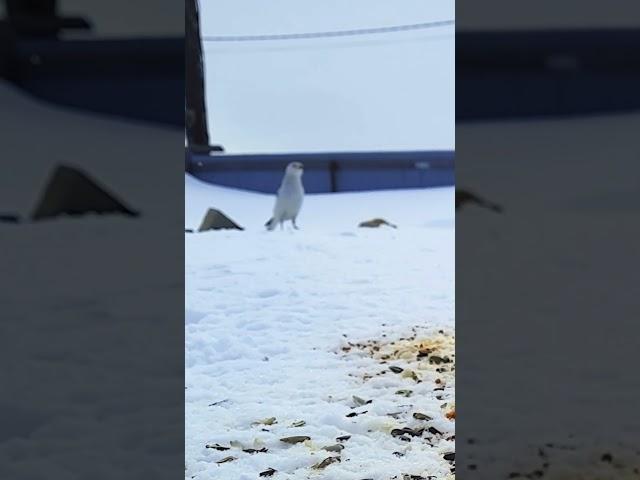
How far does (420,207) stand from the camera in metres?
7.52

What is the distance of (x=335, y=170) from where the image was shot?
8164mm

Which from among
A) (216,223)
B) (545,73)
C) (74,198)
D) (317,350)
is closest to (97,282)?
(74,198)

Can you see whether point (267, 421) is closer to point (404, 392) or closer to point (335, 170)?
point (404, 392)

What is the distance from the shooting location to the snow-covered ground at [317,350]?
6.25ft

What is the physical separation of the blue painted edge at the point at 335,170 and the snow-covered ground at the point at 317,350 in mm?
2266

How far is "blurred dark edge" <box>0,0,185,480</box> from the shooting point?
3.79ft

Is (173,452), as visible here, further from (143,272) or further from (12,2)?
(12,2)

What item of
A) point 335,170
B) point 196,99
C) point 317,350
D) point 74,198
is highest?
point 196,99

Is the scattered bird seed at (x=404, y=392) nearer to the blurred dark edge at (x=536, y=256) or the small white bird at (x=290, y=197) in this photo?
the blurred dark edge at (x=536, y=256)

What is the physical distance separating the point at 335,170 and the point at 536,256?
277 inches

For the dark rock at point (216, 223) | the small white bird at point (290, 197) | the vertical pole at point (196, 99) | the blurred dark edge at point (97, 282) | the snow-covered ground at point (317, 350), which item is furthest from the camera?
the vertical pole at point (196, 99)

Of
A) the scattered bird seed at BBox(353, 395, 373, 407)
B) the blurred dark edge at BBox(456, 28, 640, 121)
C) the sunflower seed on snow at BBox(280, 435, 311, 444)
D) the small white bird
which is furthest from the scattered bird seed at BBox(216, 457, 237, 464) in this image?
the small white bird

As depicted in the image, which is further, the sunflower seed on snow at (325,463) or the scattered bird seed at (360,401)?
the scattered bird seed at (360,401)

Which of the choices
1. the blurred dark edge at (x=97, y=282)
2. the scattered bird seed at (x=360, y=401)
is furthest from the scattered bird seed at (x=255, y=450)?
the blurred dark edge at (x=97, y=282)
